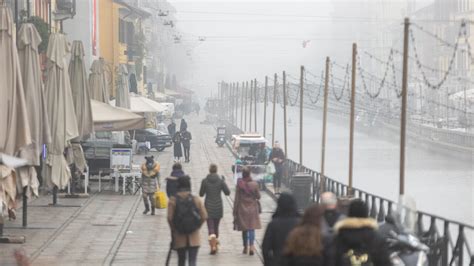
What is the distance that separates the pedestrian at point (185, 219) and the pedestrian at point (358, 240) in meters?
4.40

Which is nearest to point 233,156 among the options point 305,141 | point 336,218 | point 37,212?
point 37,212

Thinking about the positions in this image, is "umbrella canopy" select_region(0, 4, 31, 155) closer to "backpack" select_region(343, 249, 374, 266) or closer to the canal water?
"backpack" select_region(343, 249, 374, 266)

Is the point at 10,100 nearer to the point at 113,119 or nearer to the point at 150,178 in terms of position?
the point at 150,178

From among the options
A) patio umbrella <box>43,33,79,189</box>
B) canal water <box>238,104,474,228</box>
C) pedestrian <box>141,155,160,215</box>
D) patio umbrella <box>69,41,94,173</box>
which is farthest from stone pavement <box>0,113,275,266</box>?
canal water <box>238,104,474,228</box>

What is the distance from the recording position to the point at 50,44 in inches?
1091

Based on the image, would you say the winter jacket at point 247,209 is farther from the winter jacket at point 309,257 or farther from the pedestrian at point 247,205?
the winter jacket at point 309,257

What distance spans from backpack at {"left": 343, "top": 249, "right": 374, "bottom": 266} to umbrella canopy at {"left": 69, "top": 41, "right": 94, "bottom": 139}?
743 inches

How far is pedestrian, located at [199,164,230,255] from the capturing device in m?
21.3

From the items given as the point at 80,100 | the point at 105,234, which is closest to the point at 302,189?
the point at 80,100

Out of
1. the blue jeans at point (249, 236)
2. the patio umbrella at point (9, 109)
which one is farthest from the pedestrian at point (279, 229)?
the patio umbrella at point (9, 109)

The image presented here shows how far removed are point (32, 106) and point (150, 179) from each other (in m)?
7.58

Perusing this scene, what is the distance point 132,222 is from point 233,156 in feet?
125

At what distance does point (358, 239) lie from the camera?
12.6m

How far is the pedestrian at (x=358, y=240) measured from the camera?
41.2 feet
